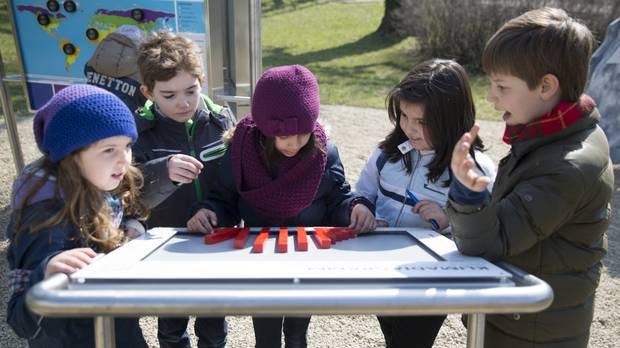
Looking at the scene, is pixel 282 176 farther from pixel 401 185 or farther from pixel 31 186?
pixel 31 186

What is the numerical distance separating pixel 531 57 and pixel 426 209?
2.10 ft

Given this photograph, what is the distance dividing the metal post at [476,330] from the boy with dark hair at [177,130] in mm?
1204

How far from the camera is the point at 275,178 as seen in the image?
2107mm

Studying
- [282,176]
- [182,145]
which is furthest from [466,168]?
[182,145]

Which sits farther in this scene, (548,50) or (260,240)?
(260,240)

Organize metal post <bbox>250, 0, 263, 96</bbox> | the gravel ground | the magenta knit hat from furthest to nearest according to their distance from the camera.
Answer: metal post <bbox>250, 0, 263, 96</bbox>
the gravel ground
the magenta knit hat

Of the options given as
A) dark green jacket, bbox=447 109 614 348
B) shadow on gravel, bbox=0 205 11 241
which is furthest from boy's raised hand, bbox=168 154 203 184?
shadow on gravel, bbox=0 205 11 241

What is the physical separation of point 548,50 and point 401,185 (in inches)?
30.4

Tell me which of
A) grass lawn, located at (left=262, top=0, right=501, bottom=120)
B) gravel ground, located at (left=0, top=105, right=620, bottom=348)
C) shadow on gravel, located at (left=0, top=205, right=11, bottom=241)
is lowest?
gravel ground, located at (left=0, top=105, right=620, bottom=348)

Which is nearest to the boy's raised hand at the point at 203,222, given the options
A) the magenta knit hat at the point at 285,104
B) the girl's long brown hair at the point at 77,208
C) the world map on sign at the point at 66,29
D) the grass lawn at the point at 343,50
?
the girl's long brown hair at the point at 77,208

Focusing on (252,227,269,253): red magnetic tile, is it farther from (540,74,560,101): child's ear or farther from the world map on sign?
the world map on sign

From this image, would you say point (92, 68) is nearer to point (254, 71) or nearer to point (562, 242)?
point (254, 71)

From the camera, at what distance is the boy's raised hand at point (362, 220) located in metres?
1.96

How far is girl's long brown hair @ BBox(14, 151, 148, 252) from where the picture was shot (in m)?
1.64
